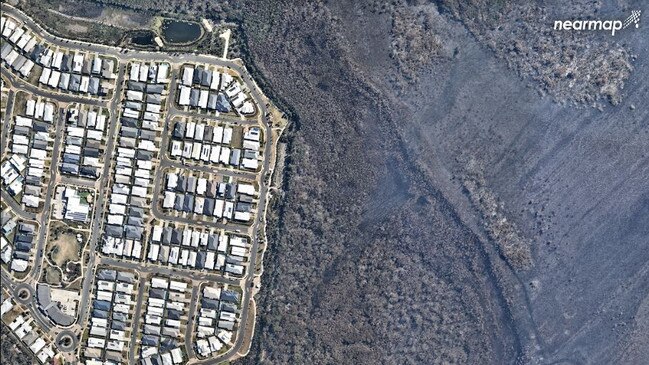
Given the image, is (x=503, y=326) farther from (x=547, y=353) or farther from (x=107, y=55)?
(x=107, y=55)

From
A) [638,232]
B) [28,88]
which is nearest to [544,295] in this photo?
[638,232]

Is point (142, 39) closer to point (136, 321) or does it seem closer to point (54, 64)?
point (54, 64)

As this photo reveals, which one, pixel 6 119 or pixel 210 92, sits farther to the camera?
pixel 210 92

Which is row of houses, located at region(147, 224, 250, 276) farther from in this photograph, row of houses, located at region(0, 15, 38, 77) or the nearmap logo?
the nearmap logo

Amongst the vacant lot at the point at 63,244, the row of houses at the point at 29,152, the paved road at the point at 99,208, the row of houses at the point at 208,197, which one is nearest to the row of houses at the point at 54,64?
the paved road at the point at 99,208

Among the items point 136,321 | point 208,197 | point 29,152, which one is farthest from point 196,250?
point 29,152

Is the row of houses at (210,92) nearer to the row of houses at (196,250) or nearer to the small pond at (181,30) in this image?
the small pond at (181,30)
